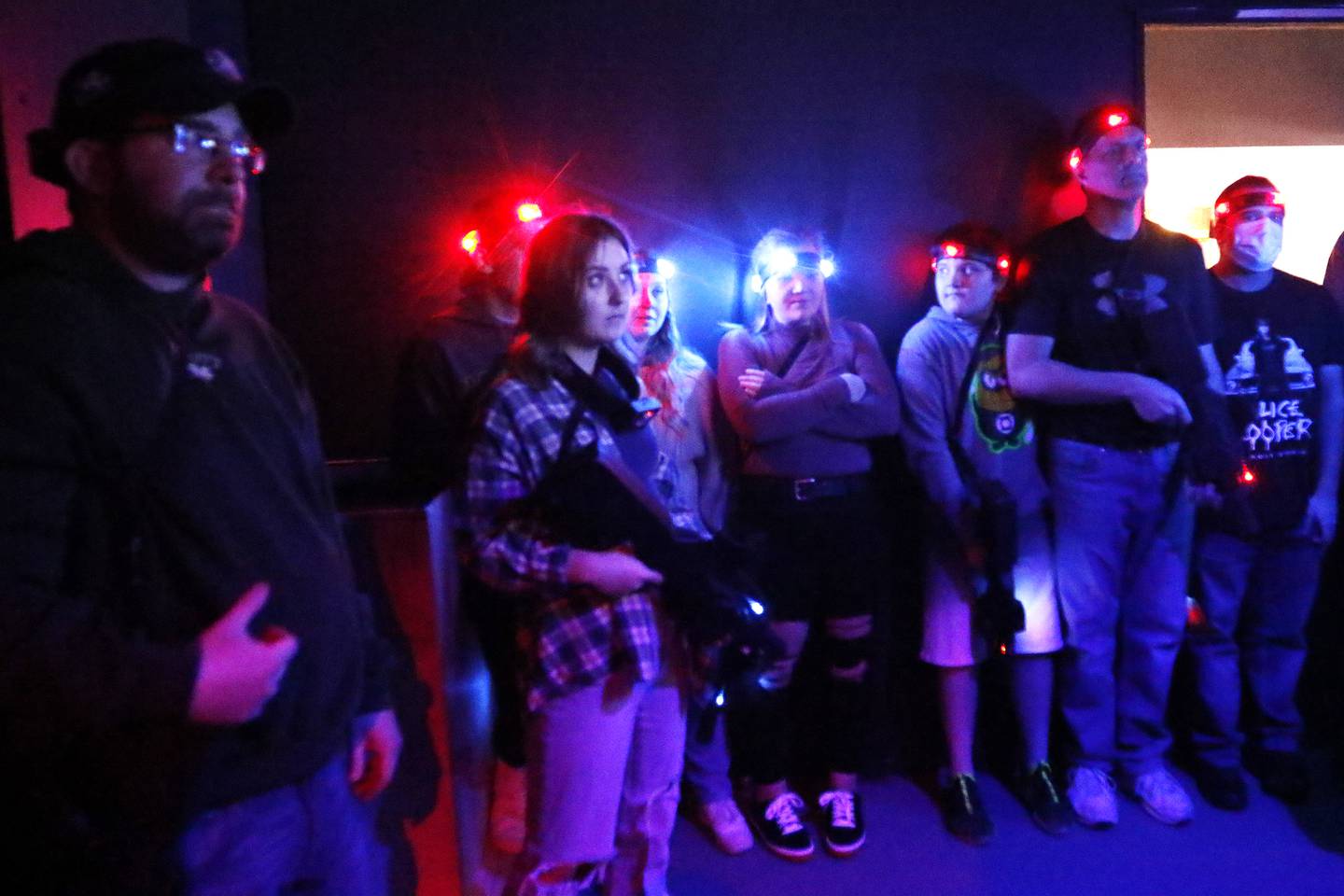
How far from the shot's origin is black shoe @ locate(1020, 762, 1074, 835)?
2926mm

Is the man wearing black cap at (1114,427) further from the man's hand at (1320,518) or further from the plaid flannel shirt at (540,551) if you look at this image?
the plaid flannel shirt at (540,551)

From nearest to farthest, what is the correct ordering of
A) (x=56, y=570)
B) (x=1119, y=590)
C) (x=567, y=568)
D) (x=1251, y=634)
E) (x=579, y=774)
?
(x=56, y=570) < (x=567, y=568) < (x=579, y=774) < (x=1119, y=590) < (x=1251, y=634)

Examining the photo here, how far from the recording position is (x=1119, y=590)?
9.81ft

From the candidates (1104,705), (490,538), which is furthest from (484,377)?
(1104,705)

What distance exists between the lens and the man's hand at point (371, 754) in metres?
1.50

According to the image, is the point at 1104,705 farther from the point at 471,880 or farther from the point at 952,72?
the point at 952,72

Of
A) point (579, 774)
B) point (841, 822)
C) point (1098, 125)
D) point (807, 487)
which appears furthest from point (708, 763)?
point (1098, 125)

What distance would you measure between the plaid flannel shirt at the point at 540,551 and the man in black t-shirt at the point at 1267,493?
2163 millimetres

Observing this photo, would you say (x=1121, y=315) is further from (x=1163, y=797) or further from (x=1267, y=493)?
(x=1163, y=797)

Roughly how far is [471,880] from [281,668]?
140 cm

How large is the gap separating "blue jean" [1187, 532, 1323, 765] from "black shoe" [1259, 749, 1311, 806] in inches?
1.6

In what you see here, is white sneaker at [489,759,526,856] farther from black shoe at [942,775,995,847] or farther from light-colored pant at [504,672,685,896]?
black shoe at [942,775,995,847]

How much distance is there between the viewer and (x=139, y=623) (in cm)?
115

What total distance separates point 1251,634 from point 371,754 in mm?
2999
